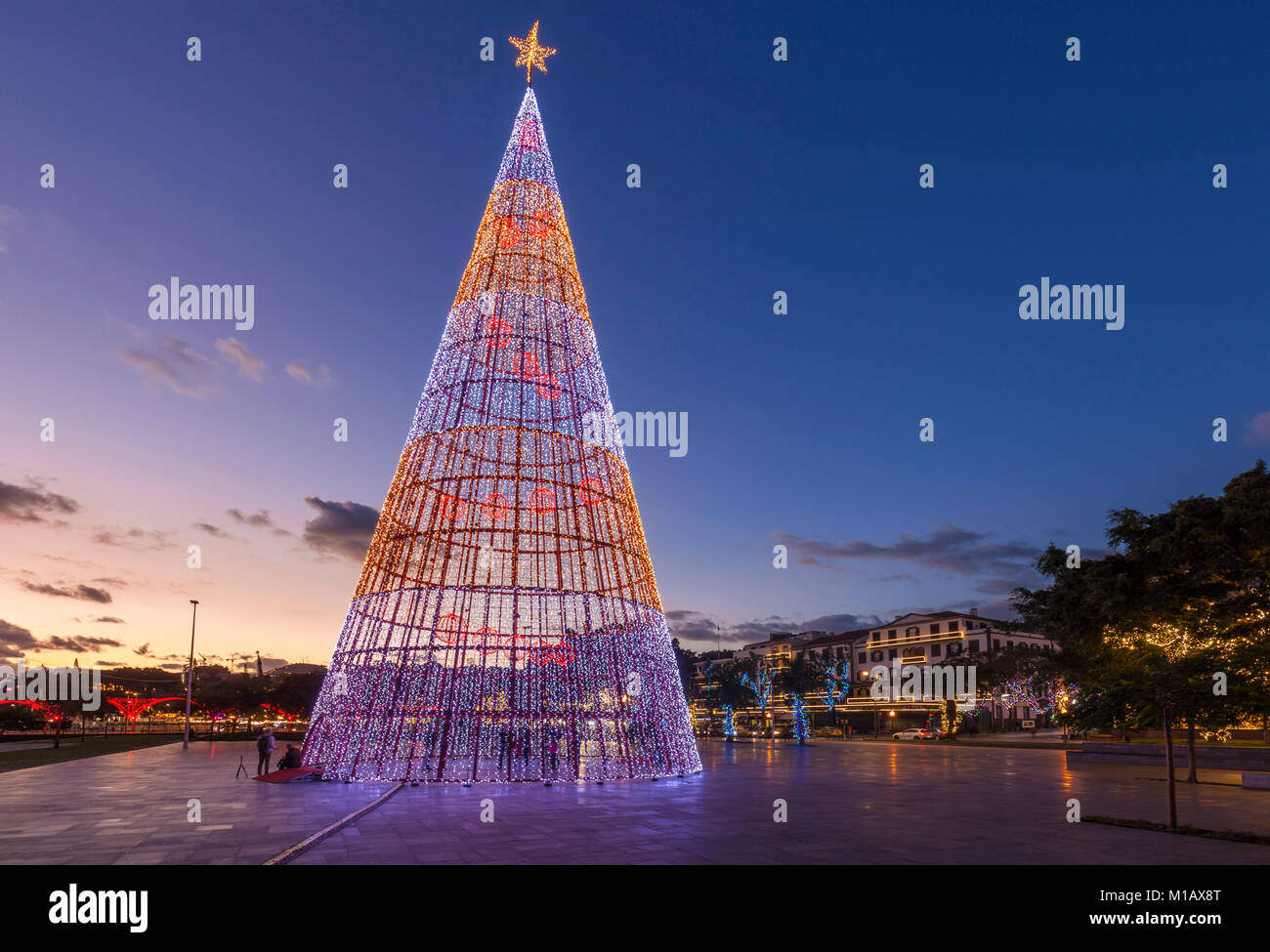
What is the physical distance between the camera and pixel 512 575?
20.2 meters

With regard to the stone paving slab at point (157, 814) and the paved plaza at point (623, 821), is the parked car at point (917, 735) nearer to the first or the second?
the paved plaza at point (623, 821)

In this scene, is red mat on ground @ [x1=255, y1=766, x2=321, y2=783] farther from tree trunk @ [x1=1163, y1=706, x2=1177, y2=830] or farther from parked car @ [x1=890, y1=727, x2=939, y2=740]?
parked car @ [x1=890, y1=727, x2=939, y2=740]

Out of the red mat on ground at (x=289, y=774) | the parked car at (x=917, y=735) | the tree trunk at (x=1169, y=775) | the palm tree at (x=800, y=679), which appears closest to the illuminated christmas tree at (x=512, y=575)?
the red mat on ground at (x=289, y=774)

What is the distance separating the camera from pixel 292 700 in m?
70.6

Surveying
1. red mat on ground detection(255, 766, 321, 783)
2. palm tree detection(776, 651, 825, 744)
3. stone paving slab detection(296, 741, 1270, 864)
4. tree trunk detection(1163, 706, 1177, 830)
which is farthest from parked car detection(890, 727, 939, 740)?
red mat on ground detection(255, 766, 321, 783)

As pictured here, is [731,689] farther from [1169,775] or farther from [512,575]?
[1169,775]

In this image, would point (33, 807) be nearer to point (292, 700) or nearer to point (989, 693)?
point (292, 700)

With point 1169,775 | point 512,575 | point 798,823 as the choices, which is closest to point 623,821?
point 798,823

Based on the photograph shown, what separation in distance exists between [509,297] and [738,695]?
8752 centimetres

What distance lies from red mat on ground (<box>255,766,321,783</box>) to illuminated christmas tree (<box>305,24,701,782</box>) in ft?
2.10

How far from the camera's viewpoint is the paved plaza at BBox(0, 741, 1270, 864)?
10766mm
